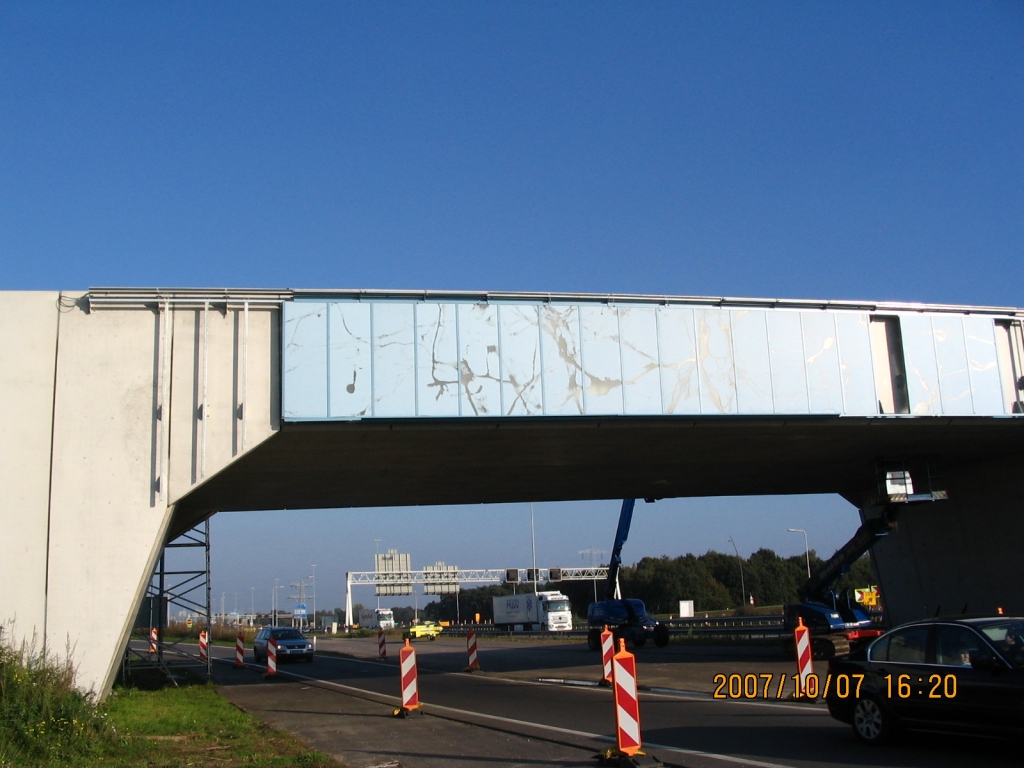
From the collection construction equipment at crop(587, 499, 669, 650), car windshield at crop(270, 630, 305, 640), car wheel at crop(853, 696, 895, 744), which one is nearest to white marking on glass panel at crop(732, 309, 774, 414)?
car wheel at crop(853, 696, 895, 744)

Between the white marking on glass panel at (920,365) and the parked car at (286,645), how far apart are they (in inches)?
967

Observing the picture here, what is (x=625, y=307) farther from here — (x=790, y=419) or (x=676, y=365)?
(x=790, y=419)

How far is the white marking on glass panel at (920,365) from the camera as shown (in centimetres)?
1930

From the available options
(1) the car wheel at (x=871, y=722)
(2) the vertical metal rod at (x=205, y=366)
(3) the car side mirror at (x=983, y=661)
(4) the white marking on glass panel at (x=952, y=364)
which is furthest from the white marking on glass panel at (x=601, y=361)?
(3) the car side mirror at (x=983, y=661)

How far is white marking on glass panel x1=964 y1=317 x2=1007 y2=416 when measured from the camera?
64.6 feet

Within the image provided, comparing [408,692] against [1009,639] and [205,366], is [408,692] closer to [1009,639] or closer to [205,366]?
[205,366]

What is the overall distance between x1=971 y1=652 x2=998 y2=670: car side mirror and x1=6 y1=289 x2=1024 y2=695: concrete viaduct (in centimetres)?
947

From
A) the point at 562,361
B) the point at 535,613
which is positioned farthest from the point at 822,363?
the point at 535,613

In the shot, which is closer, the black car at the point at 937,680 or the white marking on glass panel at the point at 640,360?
the black car at the point at 937,680

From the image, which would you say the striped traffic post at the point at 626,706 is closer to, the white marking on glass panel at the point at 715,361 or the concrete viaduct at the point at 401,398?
the concrete viaduct at the point at 401,398

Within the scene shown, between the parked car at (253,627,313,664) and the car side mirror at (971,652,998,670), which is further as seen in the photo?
the parked car at (253,627,313,664)

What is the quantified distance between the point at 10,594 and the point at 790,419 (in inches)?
603

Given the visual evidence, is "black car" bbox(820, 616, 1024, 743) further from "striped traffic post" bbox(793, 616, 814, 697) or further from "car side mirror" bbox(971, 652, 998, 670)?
"striped traffic post" bbox(793, 616, 814, 697)

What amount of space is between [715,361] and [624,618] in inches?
726
